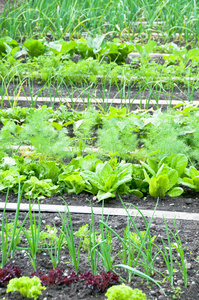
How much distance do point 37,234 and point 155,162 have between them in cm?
109

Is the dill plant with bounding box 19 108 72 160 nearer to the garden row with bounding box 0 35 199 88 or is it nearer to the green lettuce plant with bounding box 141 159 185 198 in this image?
the green lettuce plant with bounding box 141 159 185 198

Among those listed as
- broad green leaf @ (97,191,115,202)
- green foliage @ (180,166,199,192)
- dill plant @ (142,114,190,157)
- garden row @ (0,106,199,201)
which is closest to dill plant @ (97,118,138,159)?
garden row @ (0,106,199,201)

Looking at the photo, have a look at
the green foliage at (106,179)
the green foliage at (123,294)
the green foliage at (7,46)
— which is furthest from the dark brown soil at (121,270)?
the green foliage at (7,46)

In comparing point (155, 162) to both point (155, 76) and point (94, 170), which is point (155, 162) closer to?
point (94, 170)

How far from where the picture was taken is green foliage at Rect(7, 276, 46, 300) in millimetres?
1512

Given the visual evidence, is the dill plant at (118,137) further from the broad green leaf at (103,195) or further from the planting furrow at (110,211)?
the planting furrow at (110,211)

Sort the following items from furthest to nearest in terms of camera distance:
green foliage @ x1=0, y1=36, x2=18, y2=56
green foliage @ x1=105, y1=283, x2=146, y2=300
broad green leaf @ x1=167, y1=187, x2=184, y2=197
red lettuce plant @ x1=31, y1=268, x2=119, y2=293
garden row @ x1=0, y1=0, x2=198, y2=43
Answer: garden row @ x1=0, y1=0, x2=198, y2=43 → green foliage @ x1=0, y1=36, x2=18, y2=56 → broad green leaf @ x1=167, y1=187, x2=184, y2=197 → red lettuce plant @ x1=31, y1=268, x2=119, y2=293 → green foliage @ x1=105, y1=283, x2=146, y2=300

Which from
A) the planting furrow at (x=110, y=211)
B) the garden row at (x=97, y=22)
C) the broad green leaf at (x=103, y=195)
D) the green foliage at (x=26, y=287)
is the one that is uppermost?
the garden row at (x=97, y=22)

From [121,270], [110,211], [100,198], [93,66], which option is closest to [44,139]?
[100,198]

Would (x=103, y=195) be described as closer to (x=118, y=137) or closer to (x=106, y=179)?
(x=106, y=179)

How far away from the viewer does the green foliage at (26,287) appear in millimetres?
1512

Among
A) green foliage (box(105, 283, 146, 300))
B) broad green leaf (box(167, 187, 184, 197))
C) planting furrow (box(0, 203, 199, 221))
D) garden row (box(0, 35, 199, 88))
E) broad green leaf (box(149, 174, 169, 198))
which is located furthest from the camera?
garden row (box(0, 35, 199, 88))

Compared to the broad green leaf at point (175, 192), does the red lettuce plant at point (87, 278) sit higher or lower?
higher

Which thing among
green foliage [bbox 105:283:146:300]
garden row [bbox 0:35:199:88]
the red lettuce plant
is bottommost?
the red lettuce plant
